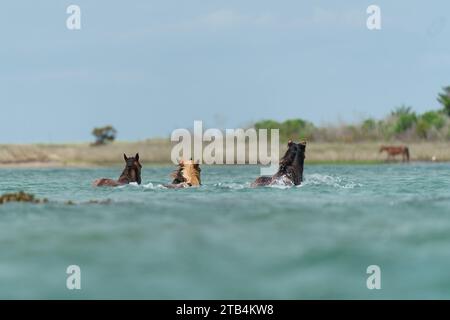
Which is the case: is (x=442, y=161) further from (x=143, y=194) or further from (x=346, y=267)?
(x=346, y=267)

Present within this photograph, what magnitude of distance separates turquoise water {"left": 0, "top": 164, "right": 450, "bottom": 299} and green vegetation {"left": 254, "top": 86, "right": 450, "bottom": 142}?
2387 inches

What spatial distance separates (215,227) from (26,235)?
338cm

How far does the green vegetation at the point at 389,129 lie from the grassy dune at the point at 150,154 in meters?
5.38

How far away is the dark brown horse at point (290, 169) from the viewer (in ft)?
84.1

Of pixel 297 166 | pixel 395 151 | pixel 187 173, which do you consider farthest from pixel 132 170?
pixel 395 151

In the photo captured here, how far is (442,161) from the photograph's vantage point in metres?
65.2

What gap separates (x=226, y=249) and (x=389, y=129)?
74.7 m

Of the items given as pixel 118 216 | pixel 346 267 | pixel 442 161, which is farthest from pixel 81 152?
pixel 346 267

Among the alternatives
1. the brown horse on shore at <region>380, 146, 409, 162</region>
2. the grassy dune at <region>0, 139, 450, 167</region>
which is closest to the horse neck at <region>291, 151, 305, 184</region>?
the grassy dune at <region>0, 139, 450, 167</region>

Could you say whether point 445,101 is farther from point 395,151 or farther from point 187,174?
point 187,174

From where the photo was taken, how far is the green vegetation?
80.5 metres

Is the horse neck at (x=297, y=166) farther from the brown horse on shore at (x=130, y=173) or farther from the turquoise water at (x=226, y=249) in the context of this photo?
the turquoise water at (x=226, y=249)

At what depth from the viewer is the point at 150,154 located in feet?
234
